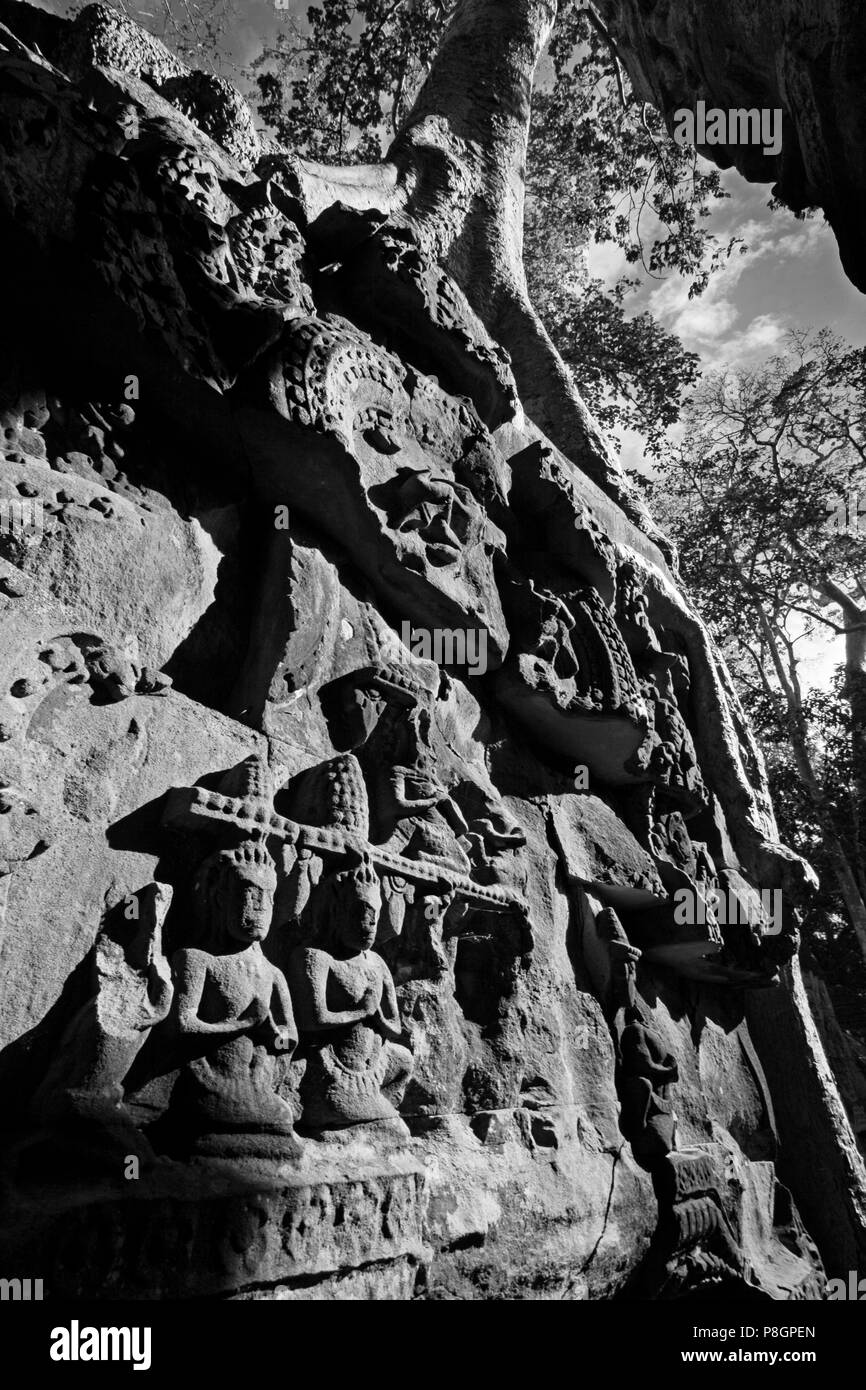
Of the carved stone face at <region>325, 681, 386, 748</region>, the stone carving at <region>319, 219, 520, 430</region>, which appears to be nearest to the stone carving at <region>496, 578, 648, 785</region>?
the carved stone face at <region>325, 681, 386, 748</region>

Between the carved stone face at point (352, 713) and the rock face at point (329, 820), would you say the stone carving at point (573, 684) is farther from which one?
the carved stone face at point (352, 713)

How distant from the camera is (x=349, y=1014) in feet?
8.63

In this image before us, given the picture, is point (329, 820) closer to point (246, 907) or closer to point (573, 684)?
point (246, 907)

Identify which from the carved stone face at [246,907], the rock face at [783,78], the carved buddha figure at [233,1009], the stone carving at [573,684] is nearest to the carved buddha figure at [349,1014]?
the carved buddha figure at [233,1009]

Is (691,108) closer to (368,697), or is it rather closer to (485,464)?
(485,464)

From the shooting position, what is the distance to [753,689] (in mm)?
12977

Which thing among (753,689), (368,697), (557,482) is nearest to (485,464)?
(557,482)

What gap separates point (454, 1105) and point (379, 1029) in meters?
0.45

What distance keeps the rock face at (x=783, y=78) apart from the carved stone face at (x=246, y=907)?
12.0 feet

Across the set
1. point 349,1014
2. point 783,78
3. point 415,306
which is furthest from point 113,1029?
point 783,78

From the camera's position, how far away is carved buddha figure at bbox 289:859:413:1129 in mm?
2549

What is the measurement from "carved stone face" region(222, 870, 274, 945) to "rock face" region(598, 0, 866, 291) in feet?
12.0

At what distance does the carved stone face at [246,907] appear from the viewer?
7.94ft

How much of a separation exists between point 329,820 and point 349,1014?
1.92 feet
